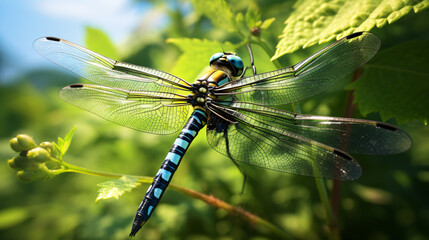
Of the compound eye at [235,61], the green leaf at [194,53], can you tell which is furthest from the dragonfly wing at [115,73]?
the compound eye at [235,61]

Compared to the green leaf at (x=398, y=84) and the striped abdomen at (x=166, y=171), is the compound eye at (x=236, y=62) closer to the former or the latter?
the striped abdomen at (x=166, y=171)

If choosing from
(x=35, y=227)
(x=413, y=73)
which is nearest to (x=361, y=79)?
(x=413, y=73)

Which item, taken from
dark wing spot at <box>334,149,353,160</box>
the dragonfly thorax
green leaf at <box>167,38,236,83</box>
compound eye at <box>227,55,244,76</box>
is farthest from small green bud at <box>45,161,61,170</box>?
dark wing spot at <box>334,149,353,160</box>

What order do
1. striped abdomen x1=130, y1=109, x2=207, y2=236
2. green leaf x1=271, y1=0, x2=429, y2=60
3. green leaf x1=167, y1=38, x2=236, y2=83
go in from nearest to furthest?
green leaf x1=271, y1=0, x2=429, y2=60
striped abdomen x1=130, y1=109, x2=207, y2=236
green leaf x1=167, y1=38, x2=236, y2=83

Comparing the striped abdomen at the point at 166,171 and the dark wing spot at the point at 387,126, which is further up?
the dark wing spot at the point at 387,126

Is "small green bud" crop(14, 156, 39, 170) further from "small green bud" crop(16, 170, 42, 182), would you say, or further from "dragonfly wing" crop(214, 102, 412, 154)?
"dragonfly wing" crop(214, 102, 412, 154)

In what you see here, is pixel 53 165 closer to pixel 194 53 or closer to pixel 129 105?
pixel 129 105

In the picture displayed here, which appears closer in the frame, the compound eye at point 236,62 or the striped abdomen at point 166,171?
the striped abdomen at point 166,171
